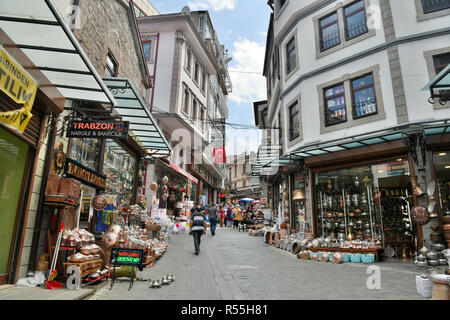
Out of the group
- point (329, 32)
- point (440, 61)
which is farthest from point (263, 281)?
point (329, 32)

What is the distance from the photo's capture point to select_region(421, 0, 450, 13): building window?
440 inches

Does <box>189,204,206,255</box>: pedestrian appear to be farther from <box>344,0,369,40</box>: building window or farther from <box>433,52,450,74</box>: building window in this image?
<box>433,52,450,74</box>: building window

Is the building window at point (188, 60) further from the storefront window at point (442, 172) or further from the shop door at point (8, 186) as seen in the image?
the shop door at point (8, 186)

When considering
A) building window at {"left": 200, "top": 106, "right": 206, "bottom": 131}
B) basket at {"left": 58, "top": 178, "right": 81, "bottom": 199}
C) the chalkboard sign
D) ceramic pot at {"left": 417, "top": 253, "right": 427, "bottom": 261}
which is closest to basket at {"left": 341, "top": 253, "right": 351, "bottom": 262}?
ceramic pot at {"left": 417, "top": 253, "right": 427, "bottom": 261}

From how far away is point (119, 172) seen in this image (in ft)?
40.1

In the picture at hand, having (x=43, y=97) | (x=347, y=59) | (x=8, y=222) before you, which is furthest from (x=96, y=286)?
(x=347, y=59)

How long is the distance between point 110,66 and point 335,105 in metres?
9.96

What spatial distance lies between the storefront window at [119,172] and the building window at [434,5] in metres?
13.5

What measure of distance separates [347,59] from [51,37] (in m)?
11.9

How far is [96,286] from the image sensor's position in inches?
248

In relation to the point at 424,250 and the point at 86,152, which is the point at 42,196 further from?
the point at 424,250

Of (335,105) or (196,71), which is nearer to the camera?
(335,105)

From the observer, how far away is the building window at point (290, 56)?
53.7 ft
